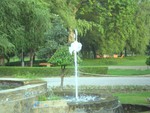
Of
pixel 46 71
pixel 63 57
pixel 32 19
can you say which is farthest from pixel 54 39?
pixel 63 57

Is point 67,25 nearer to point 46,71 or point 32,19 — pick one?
point 46,71

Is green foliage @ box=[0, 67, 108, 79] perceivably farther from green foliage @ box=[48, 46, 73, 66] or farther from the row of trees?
green foliage @ box=[48, 46, 73, 66]

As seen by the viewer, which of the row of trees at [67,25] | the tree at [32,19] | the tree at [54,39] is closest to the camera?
the tree at [32,19]

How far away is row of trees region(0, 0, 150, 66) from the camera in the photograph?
2161cm

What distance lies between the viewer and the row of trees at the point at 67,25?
851 inches

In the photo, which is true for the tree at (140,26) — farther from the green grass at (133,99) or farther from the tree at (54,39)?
the green grass at (133,99)

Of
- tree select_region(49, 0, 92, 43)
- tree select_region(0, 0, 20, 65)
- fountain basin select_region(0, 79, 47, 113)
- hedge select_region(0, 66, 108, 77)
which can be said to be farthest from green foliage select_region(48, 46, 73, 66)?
tree select_region(49, 0, 92, 43)

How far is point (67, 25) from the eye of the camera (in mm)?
37406

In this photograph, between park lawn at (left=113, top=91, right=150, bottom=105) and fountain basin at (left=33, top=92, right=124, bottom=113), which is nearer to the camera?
fountain basin at (left=33, top=92, right=124, bottom=113)

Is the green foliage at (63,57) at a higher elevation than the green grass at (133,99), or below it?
higher

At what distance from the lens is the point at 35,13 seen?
2183 centimetres

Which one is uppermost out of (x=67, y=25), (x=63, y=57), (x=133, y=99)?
(x=67, y=25)

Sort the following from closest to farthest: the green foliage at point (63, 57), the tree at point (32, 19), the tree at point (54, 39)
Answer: the green foliage at point (63, 57) → the tree at point (32, 19) → the tree at point (54, 39)

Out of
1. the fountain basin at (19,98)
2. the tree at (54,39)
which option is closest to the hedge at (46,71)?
the tree at (54,39)
